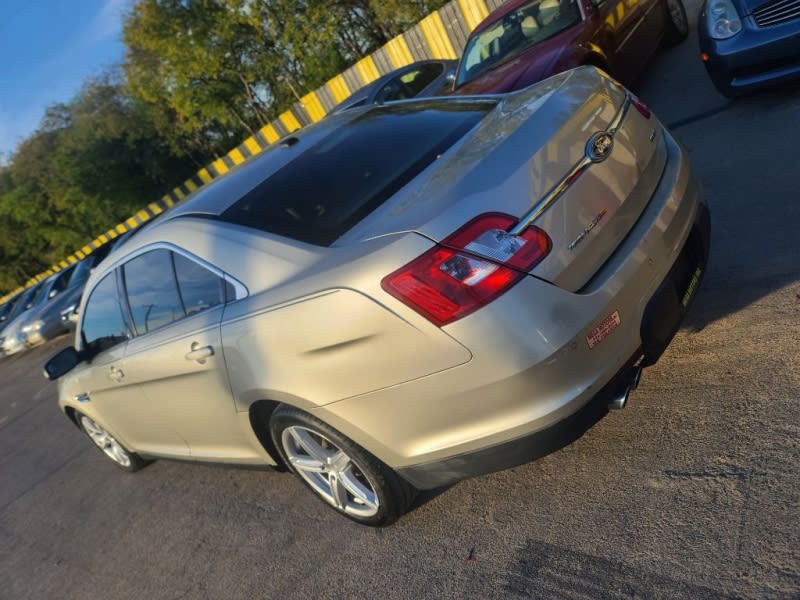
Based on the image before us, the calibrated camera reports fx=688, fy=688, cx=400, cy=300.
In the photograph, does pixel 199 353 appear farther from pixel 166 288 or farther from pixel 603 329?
pixel 603 329

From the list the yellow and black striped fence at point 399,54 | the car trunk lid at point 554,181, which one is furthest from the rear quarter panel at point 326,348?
the yellow and black striped fence at point 399,54

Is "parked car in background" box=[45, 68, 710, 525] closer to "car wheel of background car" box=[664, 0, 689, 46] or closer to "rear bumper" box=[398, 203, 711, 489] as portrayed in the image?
"rear bumper" box=[398, 203, 711, 489]

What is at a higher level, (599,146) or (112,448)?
(599,146)

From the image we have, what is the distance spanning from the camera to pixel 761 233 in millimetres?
3971

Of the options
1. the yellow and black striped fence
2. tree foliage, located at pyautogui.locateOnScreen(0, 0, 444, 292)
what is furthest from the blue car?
tree foliage, located at pyautogui.locateOnScreen(0, 0, 444, 292)

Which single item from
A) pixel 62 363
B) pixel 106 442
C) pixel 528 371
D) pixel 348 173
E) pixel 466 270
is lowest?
pixel 106 442

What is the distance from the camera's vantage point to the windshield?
24.3 ft

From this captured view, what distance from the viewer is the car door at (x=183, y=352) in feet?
10.2

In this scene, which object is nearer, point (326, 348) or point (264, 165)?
point (326, 348)

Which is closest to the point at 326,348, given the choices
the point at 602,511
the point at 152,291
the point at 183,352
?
the point at 183,352

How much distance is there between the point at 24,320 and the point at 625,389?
15265 mm

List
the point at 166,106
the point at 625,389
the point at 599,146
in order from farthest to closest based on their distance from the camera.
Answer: the point at 166,106
the point at 599,146
the point at 625,389

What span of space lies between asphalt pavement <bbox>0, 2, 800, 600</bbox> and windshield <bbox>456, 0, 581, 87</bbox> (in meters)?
2.94

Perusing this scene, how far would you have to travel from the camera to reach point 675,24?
8.81m
